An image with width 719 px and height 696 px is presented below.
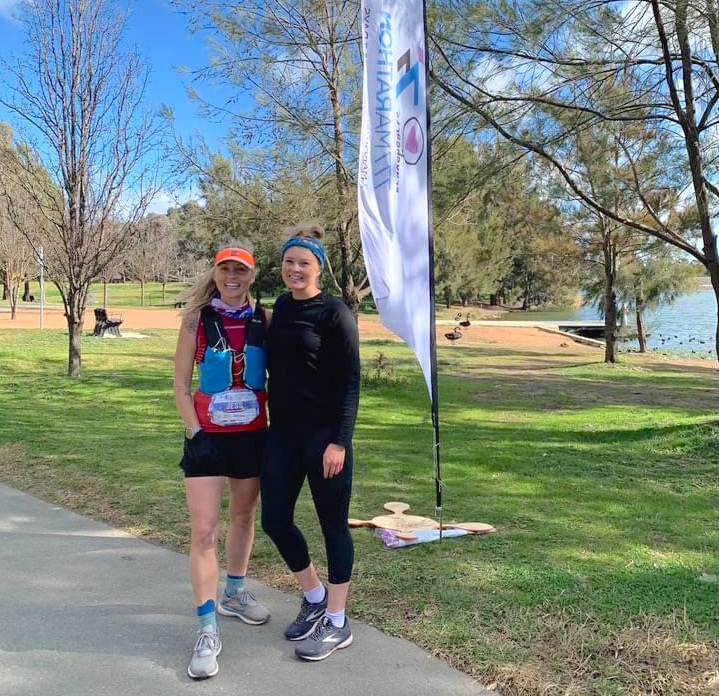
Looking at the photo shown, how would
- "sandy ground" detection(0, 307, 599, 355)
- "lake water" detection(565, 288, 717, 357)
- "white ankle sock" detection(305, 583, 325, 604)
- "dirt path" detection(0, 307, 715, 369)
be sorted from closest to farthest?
"white ankle sock" detection(305, 583, 325, 604)
"dirt path" detection(0, 307, 715, 369)
"sandy ground" detection(0, 307, 599, 355)
"lake water" detection(565, 288, 717, 357)

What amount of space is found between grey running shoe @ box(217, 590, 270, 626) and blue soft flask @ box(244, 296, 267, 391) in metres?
0.98

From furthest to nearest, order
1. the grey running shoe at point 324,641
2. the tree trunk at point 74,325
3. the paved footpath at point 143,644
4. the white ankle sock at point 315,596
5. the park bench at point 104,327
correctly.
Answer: the park bench at point 104,327
the tree trunk at point 74,325
the white ankle sock at point 315,596
the grey running shoe at point 324,641
the paved footpath at point 143,644

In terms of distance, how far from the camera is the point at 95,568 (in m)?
3.64

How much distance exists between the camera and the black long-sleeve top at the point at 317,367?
2.75m

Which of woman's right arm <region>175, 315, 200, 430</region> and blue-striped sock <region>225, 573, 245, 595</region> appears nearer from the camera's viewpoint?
woman's right arm <region>175, 315, 200, 430</region>

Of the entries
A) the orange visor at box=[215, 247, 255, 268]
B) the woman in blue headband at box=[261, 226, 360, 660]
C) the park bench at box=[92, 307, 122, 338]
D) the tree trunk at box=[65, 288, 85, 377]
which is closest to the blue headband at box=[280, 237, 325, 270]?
the woman in blue headband at box=[261, 226, 360, 660]

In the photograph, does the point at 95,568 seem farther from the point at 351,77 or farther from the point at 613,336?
the point at 613,336

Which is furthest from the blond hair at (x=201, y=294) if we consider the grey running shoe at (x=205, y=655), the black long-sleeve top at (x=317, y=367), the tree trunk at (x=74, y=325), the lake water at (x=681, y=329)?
the lake water at (x=681, y=329)

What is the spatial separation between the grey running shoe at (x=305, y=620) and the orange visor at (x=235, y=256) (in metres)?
1.48

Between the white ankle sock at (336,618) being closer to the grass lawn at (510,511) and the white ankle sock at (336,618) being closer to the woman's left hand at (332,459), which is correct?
the grass lawn at (510,511)

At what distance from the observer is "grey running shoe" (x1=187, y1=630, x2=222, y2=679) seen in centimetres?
258

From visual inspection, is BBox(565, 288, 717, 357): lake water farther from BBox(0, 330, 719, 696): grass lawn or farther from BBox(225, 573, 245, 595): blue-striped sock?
BBox(225, 573, 245, 595): blue-striped sock

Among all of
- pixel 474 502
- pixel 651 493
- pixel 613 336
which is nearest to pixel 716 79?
pixel 651 493

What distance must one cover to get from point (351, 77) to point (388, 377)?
5.33m
